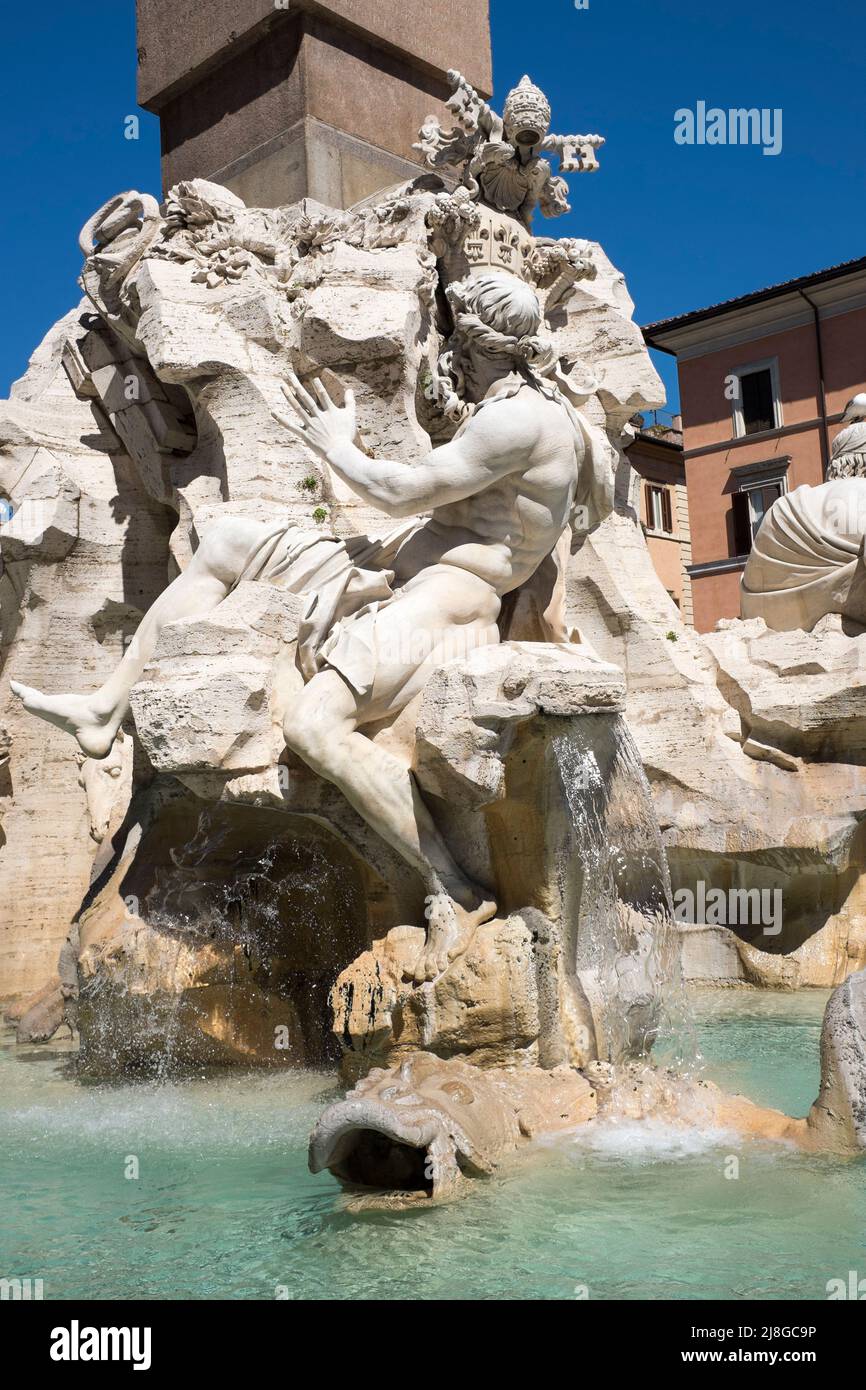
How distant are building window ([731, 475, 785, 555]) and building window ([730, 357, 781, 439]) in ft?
3.18

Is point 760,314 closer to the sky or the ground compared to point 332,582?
closer to the sky

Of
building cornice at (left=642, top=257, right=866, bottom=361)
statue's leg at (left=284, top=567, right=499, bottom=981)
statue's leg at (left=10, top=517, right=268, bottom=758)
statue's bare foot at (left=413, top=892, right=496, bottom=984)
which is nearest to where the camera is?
statue's bare foot at (left=413, top=892, right=496, bottom=984)

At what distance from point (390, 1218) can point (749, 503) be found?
22216mm

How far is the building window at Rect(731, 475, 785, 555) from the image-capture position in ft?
79.6

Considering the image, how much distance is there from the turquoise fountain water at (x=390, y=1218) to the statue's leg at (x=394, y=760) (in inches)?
36.0

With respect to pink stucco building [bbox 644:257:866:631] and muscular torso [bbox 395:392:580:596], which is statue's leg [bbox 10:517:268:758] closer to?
muscular torso [bbox 395:392:580:596]

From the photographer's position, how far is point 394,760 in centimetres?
522

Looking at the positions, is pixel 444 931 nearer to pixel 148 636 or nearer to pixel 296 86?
pixel 148 636

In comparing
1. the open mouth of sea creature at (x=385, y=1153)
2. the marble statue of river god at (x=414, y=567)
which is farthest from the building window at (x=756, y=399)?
the open mouth of sea creature at (x=385, y=1153)

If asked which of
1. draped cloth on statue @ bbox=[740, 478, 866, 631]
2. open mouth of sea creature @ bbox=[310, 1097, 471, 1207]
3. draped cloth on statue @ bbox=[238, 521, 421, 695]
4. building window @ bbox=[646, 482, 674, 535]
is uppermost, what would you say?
building window @ bbox=[646, 482, 674, 535]

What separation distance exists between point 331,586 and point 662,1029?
245 centimetres

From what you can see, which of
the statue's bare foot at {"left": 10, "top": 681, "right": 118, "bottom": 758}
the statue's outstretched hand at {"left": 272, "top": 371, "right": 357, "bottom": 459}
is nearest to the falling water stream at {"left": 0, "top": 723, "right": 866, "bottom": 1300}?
the statue's bare foot at {"left": 10, "top": 681, "right": 118, "bottom": 758}

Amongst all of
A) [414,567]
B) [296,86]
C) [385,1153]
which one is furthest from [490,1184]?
[296,86]
